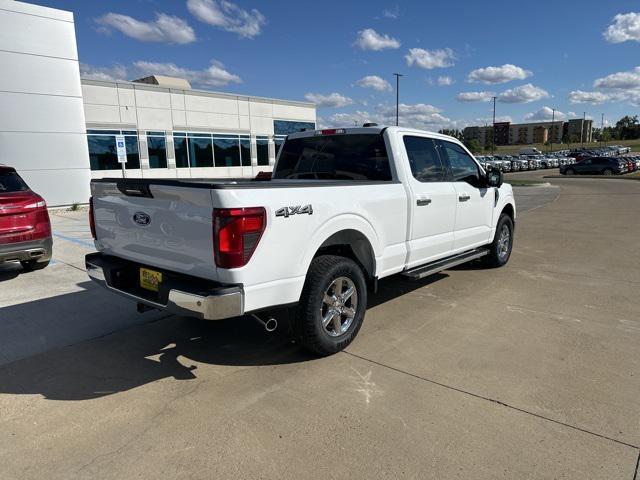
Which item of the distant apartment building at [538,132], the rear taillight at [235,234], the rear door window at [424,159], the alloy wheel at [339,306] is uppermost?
the distant apartment building at [538,132]

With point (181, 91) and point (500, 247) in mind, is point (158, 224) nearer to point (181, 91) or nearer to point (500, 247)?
point (500, 247)

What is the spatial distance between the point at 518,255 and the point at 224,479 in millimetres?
Answer: 6826

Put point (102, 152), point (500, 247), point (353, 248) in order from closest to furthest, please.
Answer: point (353, 248)
point (500, 247)
point (102, 152)

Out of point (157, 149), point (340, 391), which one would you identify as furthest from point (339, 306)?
point (157, 149)

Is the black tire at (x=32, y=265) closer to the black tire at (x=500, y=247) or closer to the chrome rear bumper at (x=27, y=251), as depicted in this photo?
the chrome rear bumper at (x=27, y=251)

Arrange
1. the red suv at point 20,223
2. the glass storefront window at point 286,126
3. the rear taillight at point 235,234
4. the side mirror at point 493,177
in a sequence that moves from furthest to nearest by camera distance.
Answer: the glass storefront window at point 286,126, the side mirror at point 493,177, the red suv at point 20,223, the rear taillight at point 235,234

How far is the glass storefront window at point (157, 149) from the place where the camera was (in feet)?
83.2

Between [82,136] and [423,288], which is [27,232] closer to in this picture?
[423,288]

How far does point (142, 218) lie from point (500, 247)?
528 centimetres

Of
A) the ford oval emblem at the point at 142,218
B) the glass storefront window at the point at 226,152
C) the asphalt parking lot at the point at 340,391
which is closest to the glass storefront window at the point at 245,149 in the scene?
the glass storefront window at the point at 226,152

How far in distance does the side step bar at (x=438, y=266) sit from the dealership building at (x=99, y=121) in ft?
41.1

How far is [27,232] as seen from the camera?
6.24m

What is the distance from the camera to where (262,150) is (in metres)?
31.6

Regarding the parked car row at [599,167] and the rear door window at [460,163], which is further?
the parked car row at [599,167]
